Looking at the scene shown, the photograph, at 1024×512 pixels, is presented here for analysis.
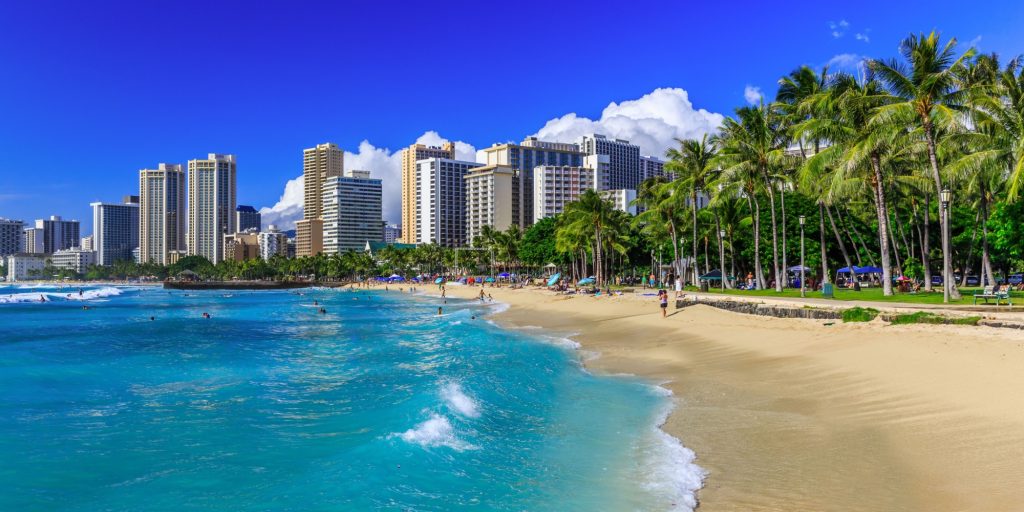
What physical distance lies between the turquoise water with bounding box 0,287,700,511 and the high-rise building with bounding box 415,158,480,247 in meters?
166

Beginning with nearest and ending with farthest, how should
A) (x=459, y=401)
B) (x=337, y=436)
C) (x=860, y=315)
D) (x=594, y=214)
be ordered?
(x=337, y=436) → (x=459, y=401) → (x=860, y=315) → (x=594, y=214)

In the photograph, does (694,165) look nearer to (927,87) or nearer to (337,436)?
(927,87)

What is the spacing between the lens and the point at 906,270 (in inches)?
1684

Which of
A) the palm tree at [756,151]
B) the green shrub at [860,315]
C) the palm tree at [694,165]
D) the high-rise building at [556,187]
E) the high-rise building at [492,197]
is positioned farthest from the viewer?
the high-rise building at [492,197]

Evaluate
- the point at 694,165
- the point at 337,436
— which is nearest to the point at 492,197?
the point at 694,165

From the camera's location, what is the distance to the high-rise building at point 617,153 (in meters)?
191

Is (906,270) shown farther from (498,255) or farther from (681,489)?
(498,255)

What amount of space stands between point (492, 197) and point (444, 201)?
931 inches

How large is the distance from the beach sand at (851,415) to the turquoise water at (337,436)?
0.99 meters

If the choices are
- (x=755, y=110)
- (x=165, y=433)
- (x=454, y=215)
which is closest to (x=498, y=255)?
(x=755, y=110)

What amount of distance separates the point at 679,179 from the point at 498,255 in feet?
203

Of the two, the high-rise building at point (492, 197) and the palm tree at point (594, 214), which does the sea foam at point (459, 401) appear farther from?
the high-rise building at point (492, 197)

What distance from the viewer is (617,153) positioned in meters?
193

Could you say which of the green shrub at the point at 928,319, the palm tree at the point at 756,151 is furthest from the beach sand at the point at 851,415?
the palm tree at the point at 756,151
